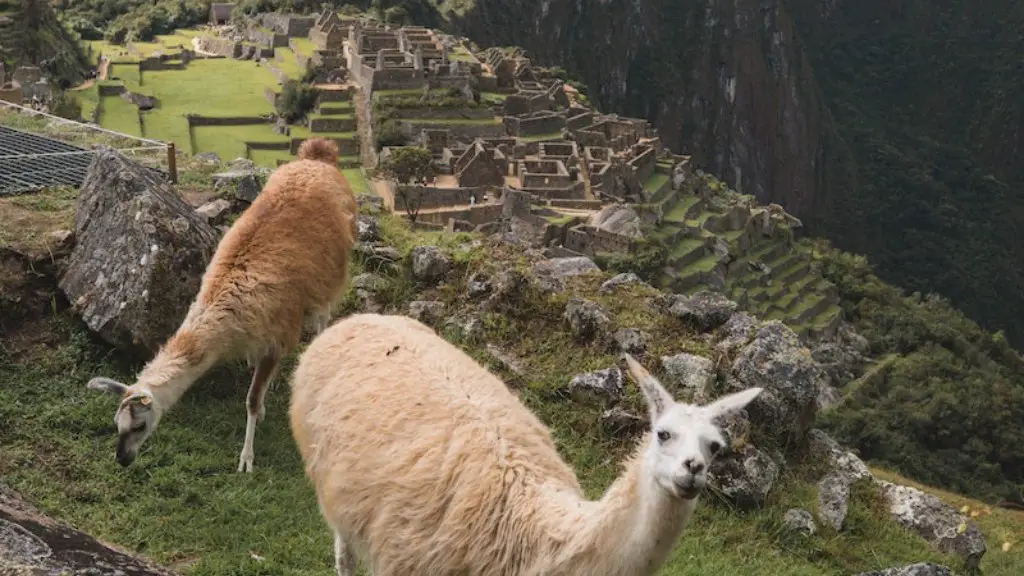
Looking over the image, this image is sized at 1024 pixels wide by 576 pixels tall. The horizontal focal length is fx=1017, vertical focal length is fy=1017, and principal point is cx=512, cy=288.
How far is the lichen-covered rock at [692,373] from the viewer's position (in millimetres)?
5457

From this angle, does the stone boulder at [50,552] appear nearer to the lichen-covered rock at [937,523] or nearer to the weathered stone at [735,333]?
the weathered stone at [735,333]

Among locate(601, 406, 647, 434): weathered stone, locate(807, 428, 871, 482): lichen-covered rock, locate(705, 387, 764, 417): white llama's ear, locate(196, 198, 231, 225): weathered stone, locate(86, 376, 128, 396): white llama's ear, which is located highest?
locate(705, 387, 764, 417): white llama's ear

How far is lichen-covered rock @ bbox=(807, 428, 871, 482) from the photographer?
5594mm

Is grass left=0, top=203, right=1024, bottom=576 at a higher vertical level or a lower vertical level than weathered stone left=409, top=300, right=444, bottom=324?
lower

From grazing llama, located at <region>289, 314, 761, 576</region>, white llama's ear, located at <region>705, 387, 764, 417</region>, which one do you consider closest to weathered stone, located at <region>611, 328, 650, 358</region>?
grazing llama, located at <region>289, 314, 761, 576</region>

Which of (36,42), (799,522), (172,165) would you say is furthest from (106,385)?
(36,42)

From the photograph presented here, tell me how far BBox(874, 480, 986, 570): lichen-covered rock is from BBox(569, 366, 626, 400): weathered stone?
1551mm

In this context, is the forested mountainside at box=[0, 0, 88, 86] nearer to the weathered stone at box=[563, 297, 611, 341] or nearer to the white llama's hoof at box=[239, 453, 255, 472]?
the weathered stone at box=[563, 297, 611, 341]

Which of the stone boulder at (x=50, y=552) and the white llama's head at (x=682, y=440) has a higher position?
the white llama's head at (x=682, y=440)

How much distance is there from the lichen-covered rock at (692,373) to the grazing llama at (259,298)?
189 cm

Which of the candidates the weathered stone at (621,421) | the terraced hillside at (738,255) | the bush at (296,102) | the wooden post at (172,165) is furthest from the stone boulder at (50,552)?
the bush at (296,102)

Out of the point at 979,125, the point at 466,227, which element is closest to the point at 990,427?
the point at 466,227

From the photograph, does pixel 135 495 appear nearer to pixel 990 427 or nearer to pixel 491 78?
pixel 990 427

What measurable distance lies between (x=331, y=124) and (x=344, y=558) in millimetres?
31093
